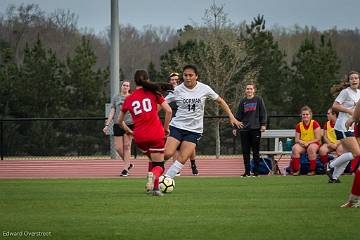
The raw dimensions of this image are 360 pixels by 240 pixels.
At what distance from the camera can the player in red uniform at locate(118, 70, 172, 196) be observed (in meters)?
14.1

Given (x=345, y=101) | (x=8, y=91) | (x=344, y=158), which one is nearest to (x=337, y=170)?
(x=344, y=158)

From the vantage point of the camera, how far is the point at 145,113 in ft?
46.2

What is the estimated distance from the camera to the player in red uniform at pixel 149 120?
1412 centimetres

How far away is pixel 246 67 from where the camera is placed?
153 feet

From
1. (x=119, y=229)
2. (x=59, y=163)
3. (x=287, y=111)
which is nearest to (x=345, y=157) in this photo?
(x=119, y=229)

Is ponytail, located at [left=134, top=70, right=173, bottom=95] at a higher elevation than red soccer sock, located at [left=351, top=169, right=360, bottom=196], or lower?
higher

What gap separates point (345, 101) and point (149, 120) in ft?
13.4

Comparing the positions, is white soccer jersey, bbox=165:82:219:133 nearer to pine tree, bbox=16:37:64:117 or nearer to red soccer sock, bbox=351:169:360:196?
red soccer sock, bbox=351:169:360:196

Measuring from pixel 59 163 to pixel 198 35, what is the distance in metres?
18.1

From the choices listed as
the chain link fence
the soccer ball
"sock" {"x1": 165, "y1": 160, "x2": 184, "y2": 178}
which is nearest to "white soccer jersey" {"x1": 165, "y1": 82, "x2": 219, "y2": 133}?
"sock" {"x1": 165, "y1": 160, "x2": 184, "y2": 178}

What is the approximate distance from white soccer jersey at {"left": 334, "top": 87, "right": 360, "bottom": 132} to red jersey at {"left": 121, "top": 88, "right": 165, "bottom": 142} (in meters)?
3.42

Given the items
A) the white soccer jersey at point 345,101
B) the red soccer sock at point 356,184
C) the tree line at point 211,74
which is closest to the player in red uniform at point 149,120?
the white soccer jersey at point 345,101

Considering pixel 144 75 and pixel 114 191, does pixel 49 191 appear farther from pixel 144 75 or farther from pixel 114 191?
pixel 144 75

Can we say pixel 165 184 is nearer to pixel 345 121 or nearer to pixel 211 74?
pixel 345 121
